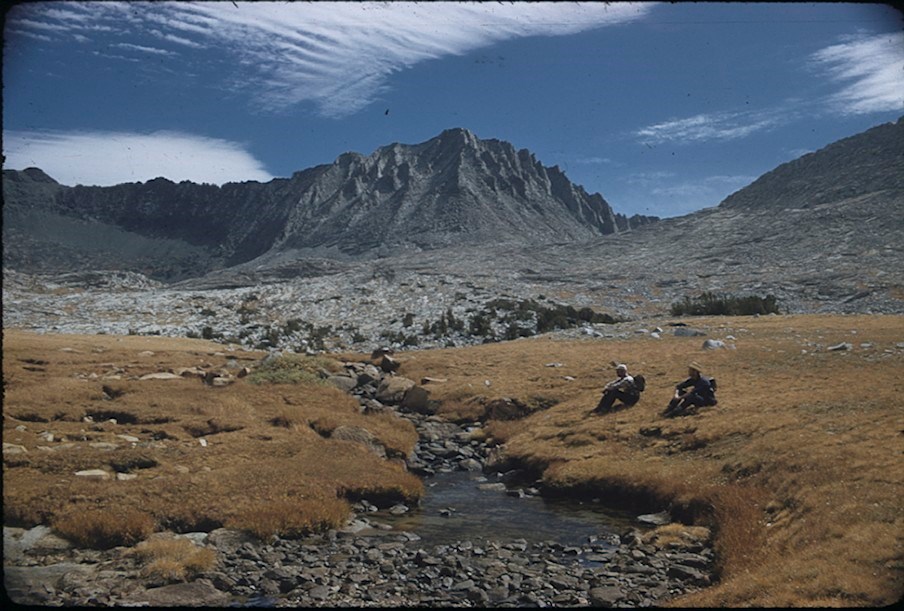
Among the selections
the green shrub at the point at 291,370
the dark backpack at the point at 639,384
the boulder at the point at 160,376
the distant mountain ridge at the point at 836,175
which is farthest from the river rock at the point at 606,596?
the distant mountain ridge at the point at 836,175

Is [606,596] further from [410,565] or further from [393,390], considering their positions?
[393,390]

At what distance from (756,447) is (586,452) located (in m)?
6.70

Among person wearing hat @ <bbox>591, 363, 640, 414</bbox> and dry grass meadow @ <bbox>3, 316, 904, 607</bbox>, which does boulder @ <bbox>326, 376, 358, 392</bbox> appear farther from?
person wearing hat @ <bbox>591, 363, 640, 414</bbox>

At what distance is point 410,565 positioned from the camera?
51.5 feet

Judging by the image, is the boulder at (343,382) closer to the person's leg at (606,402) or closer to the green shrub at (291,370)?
the green shrub at (291,370)

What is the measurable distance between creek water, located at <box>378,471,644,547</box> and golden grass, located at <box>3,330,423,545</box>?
156 cm

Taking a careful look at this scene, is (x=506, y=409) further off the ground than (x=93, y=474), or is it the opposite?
(x=93, y=474)

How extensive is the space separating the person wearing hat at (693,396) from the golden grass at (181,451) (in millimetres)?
12064

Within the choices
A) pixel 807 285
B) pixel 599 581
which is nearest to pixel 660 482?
pixel 599 581

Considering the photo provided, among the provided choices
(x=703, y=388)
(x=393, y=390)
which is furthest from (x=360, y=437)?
(x=703, y=388)

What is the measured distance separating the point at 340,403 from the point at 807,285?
7782 cm

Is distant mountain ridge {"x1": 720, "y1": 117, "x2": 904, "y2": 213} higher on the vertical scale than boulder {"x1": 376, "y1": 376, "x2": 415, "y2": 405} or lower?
higher

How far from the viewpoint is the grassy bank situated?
41.0 ft

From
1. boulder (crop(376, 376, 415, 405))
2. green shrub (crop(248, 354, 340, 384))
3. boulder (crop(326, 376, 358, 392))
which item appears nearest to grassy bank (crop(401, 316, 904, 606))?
boulder (crop(376, 376, 415, 405))
